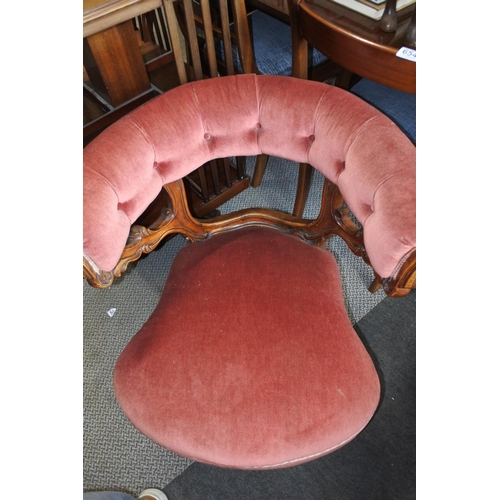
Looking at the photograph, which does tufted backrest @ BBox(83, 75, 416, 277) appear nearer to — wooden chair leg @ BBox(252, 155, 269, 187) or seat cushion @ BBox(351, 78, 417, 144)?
seat cushion @ BBox(351, 78, 417, 144)

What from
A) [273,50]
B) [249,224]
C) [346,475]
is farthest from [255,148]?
[346,475]

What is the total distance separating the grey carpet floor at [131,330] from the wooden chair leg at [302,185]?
3.5 inches

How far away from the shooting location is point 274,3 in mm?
1045

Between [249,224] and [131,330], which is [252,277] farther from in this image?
[131,330]

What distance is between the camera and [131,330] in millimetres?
1054

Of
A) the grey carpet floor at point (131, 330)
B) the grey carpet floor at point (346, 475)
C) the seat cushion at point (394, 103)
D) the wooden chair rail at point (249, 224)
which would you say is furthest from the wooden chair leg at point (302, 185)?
the grey carpet floor at point (346, 475)

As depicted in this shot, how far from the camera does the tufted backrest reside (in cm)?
A: 55

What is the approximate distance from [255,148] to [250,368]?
0.33 metres

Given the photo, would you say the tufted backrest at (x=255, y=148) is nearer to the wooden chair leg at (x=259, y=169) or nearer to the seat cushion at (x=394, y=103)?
the seat cushion at (x=394, y=103)

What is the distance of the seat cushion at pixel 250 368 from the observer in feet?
1.89
